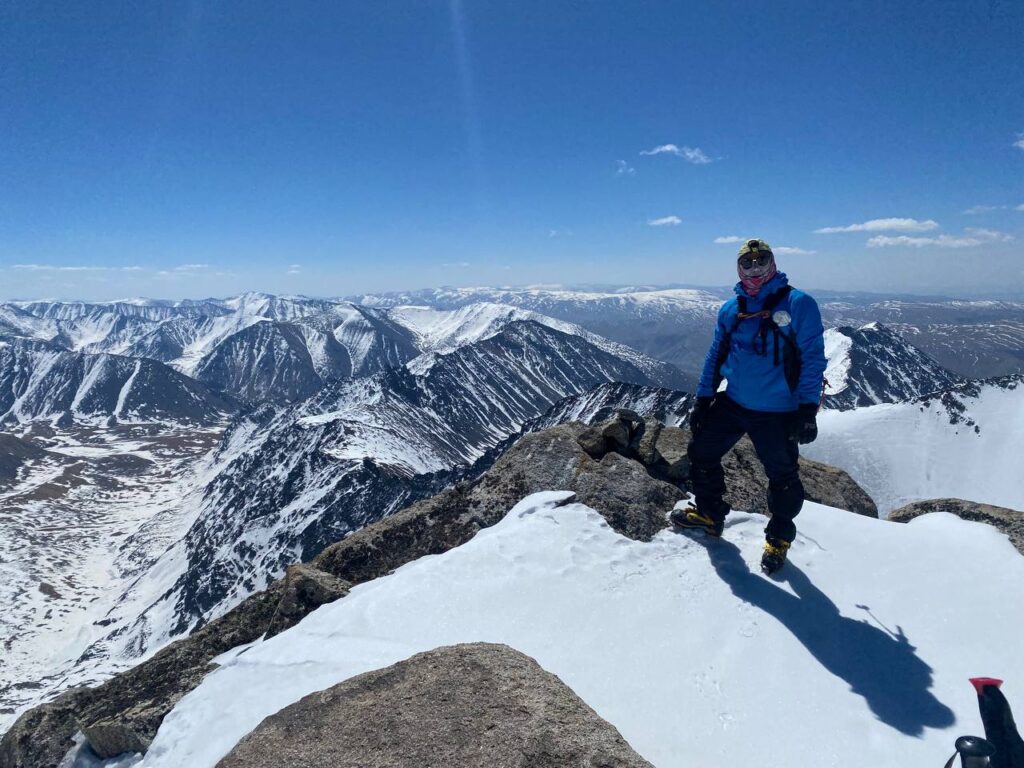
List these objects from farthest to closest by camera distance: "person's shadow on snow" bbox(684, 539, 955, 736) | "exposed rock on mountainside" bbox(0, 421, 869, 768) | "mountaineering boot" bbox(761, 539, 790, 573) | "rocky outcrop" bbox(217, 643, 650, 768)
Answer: "exposed rock on mountainside" bbox(0, 421, 869, 768), "mountaineering boot" bbox(761, 539, 790, 573), "person's shadow on snow" bbox(684, 539, 955, 736), "rocky outcrop" bbox(217, 643, 650, 768)

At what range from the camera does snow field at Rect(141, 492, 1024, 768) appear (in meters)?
6.42

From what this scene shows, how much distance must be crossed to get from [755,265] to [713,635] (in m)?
6.26

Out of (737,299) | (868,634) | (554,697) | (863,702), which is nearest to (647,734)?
(554,697)

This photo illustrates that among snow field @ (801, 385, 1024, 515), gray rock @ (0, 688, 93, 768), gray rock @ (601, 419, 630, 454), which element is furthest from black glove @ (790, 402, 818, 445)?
snow field @ (801, 385, 1024, 515)

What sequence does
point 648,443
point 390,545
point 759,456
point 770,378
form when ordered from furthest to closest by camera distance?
point 648,443
point 390,545
point 759,456
point 770,378

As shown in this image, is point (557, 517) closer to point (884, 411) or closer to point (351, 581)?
point (351, 581)

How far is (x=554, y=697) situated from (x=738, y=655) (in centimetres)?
322

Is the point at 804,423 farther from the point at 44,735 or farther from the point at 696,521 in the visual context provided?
the point at 44,735

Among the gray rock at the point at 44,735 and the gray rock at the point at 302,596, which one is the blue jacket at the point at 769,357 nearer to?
the gray rock at the point at 302,596

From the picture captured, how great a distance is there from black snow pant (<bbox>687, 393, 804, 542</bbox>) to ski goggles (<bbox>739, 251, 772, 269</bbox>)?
273 cm

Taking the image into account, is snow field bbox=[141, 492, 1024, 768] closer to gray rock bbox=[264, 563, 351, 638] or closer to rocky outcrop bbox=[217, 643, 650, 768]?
gray rock bbox=[264, 563, 351, 638]

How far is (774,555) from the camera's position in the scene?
9.50 meters

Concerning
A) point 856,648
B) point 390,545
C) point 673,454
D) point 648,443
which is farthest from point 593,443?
point 856,648

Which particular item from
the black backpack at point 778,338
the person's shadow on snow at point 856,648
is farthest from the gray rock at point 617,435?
the black backpack at point 778,338
